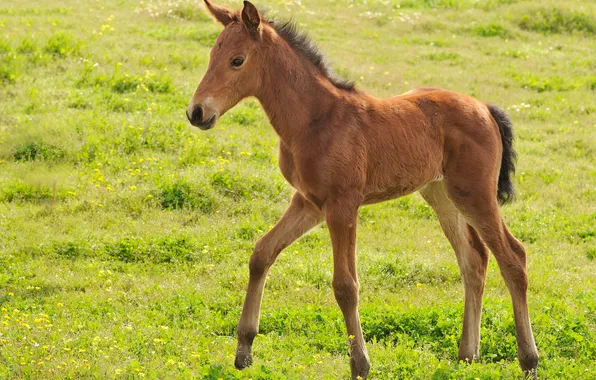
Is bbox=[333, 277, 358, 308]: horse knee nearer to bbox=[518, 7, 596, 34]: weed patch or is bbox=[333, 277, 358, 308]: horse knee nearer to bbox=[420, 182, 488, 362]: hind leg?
bbox=[420, 182, 488, 362]: hind leg

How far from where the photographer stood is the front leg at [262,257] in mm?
6930

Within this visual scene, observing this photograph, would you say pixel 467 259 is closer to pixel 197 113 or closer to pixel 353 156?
pixel 353 156

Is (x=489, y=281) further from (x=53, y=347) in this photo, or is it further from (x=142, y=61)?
(x=142, y=61)

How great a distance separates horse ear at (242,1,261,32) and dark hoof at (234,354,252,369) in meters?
2.52

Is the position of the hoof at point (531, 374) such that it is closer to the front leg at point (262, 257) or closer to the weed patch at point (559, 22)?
the front leg at point (262, 257)

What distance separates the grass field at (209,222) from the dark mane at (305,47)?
213cm

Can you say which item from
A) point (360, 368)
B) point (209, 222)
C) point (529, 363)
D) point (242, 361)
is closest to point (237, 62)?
point (242, 361)

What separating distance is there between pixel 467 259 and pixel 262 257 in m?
1.78

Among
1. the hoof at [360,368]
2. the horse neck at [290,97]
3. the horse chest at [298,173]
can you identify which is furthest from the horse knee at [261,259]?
the hoof at [360,368]

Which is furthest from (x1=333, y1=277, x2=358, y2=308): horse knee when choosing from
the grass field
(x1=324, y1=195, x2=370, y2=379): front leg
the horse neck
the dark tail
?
the dark tail

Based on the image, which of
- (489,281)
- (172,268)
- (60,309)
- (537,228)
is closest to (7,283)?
(60,309)

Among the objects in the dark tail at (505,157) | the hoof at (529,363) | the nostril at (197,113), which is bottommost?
the hoof at (529,363)

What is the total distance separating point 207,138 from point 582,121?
654 cm

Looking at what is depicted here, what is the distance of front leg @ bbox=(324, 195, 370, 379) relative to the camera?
21.3ft
